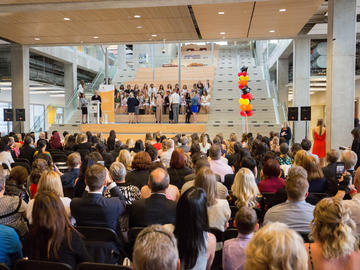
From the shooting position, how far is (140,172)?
16.3ft

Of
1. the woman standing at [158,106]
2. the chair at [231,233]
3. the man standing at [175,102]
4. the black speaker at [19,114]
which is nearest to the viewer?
the chair at [231,233]

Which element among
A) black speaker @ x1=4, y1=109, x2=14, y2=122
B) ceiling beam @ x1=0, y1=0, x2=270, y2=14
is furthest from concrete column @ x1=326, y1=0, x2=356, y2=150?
black speaker @ x1=4, y1=109, x2=14, y2=122

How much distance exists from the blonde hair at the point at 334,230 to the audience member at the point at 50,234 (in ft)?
5.25

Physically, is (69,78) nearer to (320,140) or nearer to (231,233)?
(320,140)

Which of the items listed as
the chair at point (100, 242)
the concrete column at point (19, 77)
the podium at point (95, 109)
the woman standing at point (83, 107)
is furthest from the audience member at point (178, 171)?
the concrete column at point (19, 77)

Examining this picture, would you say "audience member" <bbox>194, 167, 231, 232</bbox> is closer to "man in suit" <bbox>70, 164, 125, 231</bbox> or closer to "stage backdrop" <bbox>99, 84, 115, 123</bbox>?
"man in suit" <bbox>70, 164, 125, 231</bbox>

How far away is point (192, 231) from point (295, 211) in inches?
46.1

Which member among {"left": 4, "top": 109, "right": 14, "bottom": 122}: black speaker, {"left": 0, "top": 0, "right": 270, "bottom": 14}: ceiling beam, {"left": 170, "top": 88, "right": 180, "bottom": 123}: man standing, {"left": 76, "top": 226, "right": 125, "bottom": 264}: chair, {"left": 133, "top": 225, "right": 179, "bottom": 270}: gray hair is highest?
{"left": 0, "top": 0, "right": 270, "bottom": 14}: ceiling beam

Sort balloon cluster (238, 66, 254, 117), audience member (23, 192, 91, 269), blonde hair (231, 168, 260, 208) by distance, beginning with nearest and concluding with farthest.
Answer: audience member (23, 192, 91, 269) → blonde hair (231, 168, 260, 208) → balloon cluster (238, 66, 254, 117)

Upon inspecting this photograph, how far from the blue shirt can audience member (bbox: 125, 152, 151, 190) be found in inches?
86.3

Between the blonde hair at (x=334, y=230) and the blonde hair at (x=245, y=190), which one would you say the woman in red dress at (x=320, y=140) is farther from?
the blonde hair at (x=334, y=230)

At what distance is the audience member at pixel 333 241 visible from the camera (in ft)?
6.89

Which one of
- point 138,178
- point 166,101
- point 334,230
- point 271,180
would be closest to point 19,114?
point 166,101

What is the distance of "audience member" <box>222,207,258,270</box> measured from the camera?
2584 millimetres
